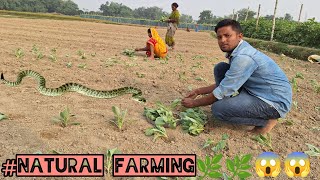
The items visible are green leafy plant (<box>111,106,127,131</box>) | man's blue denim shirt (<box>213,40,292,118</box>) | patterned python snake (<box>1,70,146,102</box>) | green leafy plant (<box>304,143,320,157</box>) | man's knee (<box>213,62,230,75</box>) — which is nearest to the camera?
green leafy plant (<box>304,143,320,157</box>)

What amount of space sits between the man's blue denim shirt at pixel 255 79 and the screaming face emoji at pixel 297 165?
0.58 m

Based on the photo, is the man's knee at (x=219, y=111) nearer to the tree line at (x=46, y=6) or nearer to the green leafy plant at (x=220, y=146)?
the green leafy plant at (x=220, y=146)

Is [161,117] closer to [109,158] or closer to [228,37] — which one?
[109,158]

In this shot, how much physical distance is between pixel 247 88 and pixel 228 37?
719 millimetres

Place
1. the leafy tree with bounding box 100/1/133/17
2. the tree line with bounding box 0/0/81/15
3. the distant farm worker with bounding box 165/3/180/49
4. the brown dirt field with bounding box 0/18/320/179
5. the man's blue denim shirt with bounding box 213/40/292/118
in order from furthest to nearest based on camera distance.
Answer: the leafy tree with bounding box 100/1/133/17 < the tree line with bounding box 0/0/81/15 < the distant farm worker with bounding box 165/3/180/49 < the man's blue denim shirt with bounding box 213/40/292/118 < the brown dirt field with bounding box 0/18/320/179

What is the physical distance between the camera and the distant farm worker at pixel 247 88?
12.0ft

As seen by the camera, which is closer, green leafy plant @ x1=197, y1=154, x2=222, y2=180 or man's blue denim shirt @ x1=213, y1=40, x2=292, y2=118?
green leafy plant @ x1=197, y1=154, x2=222, y2=180

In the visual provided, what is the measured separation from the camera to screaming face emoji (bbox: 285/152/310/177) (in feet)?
10.6

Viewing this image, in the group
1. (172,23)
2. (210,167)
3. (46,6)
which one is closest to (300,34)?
(172,23)

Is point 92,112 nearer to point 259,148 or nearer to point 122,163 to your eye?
point 122,163

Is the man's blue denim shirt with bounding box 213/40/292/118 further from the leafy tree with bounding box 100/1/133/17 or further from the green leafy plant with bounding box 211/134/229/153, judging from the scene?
the leafy tree with bounding box 100/1/133/17

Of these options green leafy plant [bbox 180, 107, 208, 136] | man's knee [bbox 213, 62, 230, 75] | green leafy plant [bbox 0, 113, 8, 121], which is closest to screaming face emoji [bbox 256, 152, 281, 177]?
green leafy plant [bbox 180, 107, 208, 136]

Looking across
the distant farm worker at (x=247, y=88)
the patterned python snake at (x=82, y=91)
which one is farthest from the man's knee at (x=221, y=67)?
the patterned python snake at (x=82, y=91)

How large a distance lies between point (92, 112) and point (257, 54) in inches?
90.2
